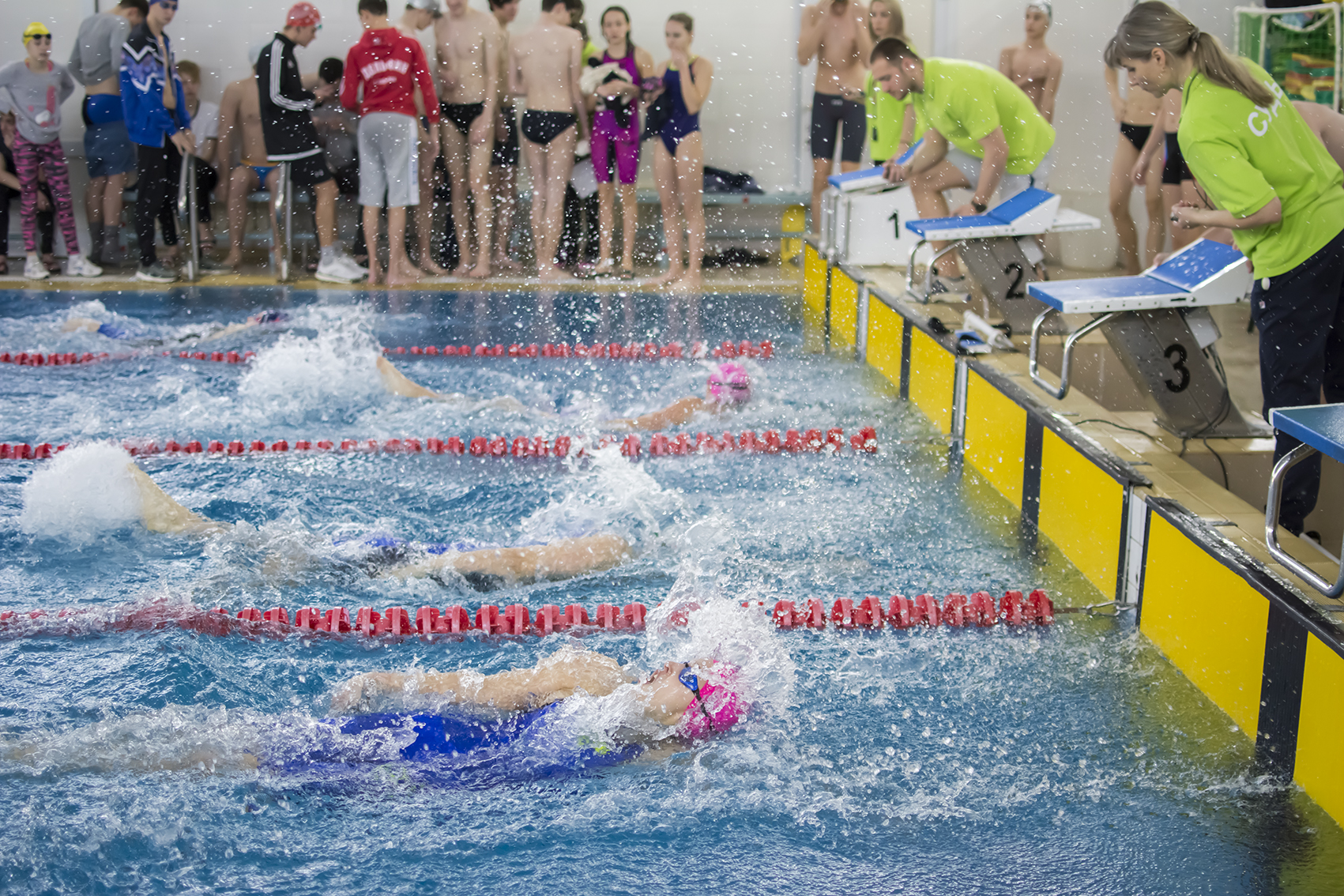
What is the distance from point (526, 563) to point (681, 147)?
4.98 metres

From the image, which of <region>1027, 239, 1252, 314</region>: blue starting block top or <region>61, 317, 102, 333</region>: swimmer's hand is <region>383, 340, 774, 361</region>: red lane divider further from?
<region>1027, 239, 1252, 314</region>: blue starting block top

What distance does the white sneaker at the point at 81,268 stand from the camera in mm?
8234

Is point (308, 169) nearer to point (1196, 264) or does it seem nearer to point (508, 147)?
point (508, 147)

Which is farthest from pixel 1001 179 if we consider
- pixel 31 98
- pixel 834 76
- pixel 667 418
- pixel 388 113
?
pixel 31 98

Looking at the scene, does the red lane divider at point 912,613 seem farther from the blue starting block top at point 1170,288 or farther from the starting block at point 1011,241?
the starting block at point 1011,241

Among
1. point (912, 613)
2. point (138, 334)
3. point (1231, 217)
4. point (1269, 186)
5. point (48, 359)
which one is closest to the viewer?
point (1269, 186)

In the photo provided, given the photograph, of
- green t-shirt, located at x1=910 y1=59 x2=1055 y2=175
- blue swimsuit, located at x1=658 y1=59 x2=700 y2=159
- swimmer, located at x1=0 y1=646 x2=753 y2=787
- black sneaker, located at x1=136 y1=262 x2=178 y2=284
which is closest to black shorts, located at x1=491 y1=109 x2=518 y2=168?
blue swimsuit, located at x1=658 y1=59 x2=700 y2=159

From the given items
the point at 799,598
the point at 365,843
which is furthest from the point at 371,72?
the point at 365,843

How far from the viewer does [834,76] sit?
8406mm

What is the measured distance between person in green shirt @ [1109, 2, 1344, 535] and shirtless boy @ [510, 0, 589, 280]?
17.5ft

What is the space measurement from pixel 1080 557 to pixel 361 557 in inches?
80.2

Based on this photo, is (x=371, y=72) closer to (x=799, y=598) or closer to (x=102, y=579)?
(x=102, y=579)

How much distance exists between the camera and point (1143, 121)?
6922 mm

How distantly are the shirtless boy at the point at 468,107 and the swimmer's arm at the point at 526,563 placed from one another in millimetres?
5224
